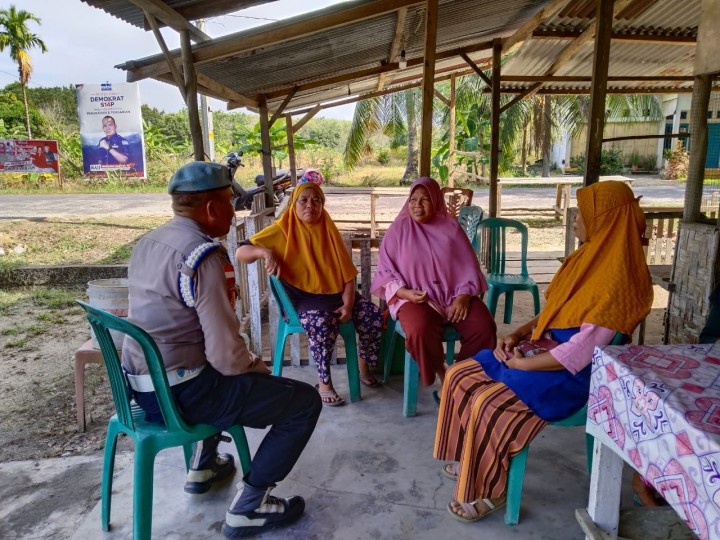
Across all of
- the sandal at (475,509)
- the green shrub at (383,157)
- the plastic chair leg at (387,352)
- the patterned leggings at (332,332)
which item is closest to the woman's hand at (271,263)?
the patterned leggings at (332,332)

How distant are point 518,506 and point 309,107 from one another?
26.4 ft

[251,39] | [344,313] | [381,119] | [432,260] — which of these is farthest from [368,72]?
[381,119]

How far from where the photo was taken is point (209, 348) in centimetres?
180

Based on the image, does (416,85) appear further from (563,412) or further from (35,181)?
(35,181)

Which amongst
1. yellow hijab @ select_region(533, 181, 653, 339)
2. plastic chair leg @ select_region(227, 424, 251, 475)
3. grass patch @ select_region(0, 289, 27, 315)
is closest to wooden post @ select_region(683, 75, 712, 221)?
yellow hijab @ select_region(533, 181, 653, 339)

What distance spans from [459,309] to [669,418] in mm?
1717

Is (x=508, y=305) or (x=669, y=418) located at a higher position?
(x=669, y=418)

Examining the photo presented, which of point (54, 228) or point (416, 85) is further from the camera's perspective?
point (54, 228)

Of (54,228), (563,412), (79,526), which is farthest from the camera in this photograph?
(54,228)

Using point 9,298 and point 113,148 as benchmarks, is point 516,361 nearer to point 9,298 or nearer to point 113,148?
point 9,298

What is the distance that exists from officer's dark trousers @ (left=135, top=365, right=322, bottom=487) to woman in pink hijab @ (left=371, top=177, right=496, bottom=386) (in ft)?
2.96

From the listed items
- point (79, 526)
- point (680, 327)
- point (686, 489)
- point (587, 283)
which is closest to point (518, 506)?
point (587, 283)

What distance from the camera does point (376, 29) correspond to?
4863 millimetres

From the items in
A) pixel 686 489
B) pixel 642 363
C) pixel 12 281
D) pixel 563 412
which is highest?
pixel 642 363
